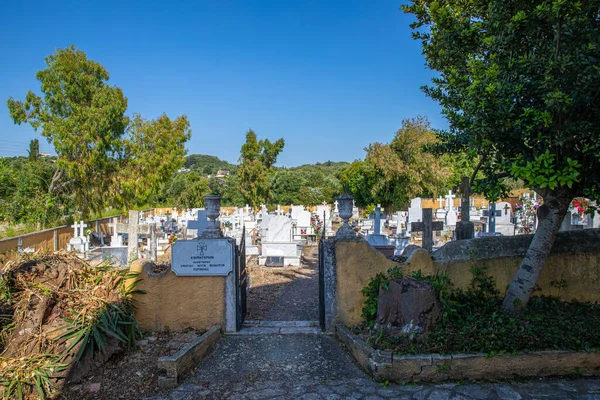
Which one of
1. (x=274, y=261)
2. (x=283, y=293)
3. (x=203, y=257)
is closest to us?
(x=203, y=257)

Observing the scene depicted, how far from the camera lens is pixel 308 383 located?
12.8 ft

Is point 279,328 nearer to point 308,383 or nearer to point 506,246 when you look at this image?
point 308,383

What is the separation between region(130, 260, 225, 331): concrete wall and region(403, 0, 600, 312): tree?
12.1 ft

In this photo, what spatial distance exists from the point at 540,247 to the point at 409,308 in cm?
168

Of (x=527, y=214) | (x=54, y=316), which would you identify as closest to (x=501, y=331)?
(x=54, y=316)

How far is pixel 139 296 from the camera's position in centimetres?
517

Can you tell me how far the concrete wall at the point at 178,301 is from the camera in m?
5.19

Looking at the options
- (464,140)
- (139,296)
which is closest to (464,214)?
(464,140)

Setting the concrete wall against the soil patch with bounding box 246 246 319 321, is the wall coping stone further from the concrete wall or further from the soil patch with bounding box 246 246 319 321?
the concrete wall

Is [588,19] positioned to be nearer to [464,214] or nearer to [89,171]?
[464,214]

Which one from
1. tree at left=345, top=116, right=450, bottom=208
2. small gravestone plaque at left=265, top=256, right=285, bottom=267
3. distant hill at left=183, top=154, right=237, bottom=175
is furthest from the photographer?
distant hill at left=183, top=154, right=237, bottom=175

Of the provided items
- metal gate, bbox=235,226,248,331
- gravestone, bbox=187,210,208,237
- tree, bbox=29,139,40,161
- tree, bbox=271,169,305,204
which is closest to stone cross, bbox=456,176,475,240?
metal gate, bbox=235,226,248,331

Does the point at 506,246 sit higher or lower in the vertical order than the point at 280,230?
higher

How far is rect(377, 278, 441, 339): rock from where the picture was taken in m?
4.16
